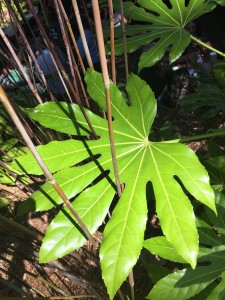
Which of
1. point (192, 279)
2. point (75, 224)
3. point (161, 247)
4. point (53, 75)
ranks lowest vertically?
A: point (192, 279)

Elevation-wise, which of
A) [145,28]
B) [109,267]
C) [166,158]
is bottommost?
[109,267]

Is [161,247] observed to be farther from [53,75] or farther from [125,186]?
[53,75]

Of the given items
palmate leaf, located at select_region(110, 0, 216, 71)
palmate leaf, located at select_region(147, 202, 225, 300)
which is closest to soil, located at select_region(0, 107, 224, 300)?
palmate leaf, located at select_region(147, 202, 225, 300)

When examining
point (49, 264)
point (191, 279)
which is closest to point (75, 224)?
point (49, 264)

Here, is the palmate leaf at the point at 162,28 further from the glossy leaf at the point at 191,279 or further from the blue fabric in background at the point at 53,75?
the glossy leaf at the point at 191,279

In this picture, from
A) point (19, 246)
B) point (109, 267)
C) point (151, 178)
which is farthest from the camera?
point (19, 246)

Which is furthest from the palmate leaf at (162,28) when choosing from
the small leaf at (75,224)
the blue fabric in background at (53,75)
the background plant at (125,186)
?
the small leaf at (75,224)

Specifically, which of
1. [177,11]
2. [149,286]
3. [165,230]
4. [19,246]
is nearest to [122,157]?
[165,230]

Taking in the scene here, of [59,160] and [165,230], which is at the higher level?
[59,160]

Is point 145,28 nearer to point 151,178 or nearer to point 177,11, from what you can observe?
point 177,11
